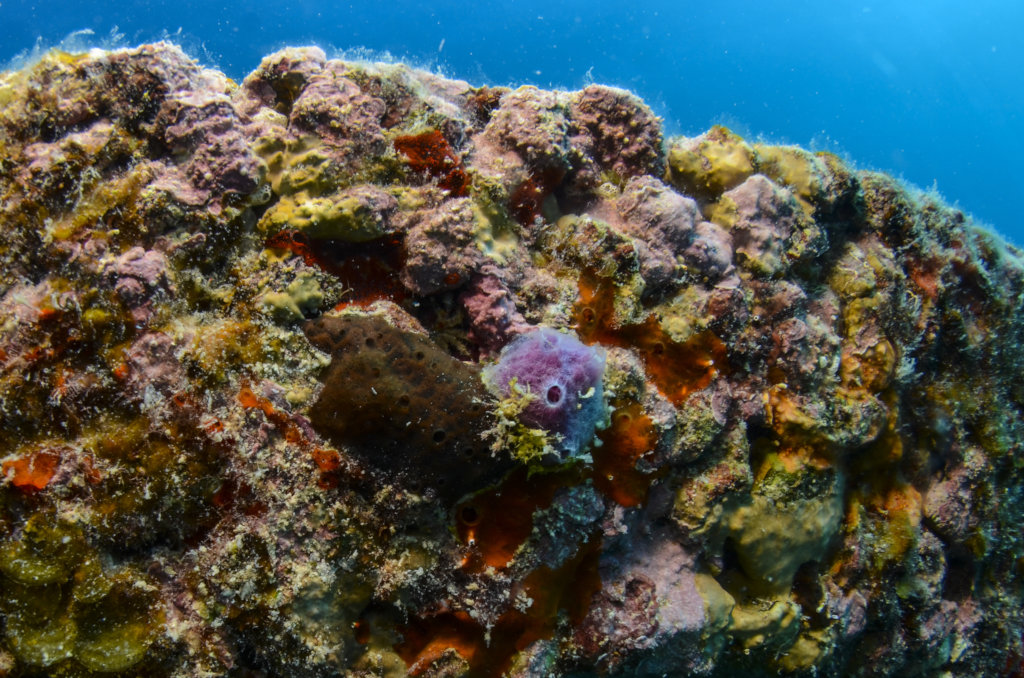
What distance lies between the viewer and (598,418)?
9.82 ft

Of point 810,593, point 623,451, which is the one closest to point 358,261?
point 623,451

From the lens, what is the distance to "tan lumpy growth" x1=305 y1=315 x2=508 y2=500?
2.67 meters

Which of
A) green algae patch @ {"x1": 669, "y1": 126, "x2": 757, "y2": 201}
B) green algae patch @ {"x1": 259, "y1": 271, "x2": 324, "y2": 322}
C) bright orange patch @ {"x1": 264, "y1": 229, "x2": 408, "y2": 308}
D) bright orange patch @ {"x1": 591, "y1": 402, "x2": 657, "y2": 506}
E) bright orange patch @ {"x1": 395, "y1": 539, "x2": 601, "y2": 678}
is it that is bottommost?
bright orange patch @ {"x1": 395, "y1": 539, "x2": 601, "y2": 678}

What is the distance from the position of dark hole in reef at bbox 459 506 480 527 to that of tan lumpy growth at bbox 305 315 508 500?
13 centimetres

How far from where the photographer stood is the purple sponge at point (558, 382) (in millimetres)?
2770

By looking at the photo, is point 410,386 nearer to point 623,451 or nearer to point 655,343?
point 623,451

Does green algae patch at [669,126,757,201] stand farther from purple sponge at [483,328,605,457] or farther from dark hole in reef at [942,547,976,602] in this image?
dark hole in reef at [942,547,976,602]

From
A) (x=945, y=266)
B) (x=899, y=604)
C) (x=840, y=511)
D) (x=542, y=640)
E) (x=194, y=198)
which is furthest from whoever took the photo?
(x=945, y=266)

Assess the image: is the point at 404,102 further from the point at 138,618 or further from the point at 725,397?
the point at 138,618

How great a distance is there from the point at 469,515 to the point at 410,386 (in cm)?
80

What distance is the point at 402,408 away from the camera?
2.66 m

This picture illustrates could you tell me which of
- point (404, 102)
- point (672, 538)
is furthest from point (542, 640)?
point (404, 102)

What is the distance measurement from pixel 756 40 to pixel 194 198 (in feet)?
314

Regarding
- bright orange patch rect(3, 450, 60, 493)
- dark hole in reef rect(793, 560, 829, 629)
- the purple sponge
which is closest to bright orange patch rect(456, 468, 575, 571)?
the purple sponge
